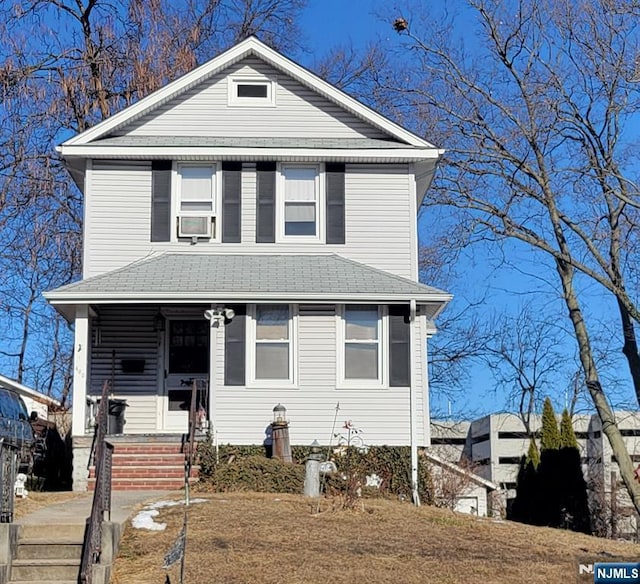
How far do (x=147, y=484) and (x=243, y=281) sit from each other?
3.77 m

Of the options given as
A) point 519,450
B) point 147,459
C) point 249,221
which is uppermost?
point 249,221

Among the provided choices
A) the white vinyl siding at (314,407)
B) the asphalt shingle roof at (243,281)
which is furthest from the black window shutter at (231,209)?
the white vinyl siding at (314,407)

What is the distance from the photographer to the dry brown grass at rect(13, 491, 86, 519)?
1279 cm

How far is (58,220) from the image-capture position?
2833cm

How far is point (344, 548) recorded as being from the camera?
11172mm

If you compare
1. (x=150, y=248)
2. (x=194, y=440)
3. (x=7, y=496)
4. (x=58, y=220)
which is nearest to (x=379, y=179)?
(x=150, y=248)

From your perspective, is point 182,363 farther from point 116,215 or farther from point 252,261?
point 116,215

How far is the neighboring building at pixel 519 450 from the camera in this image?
26.4 meters

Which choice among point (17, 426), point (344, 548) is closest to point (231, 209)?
point (17, 426)

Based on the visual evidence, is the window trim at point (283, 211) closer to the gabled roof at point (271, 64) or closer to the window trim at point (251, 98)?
the gabled roof at point (271, 64)

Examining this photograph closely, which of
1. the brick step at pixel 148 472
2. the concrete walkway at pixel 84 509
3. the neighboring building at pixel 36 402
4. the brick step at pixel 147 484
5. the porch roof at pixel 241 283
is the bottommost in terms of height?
the concrete walkway at pixel 84 509

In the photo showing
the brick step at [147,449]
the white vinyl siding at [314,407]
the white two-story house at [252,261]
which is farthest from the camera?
the white two-story house at [252,261]

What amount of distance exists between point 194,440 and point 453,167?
10.9 meters

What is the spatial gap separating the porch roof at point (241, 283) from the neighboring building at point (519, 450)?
10.3 m
